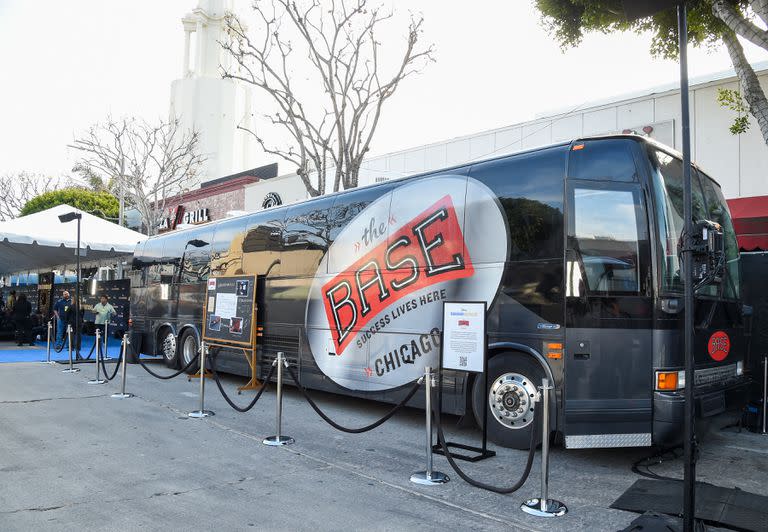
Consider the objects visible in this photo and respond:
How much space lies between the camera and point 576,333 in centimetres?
641

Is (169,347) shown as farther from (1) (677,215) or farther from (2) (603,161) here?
(1) (677,215)

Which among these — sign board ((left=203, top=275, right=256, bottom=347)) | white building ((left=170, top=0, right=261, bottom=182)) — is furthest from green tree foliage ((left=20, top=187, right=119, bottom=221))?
sign board ((left=203, top=275, right=256, bottom=347))

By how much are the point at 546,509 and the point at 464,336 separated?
223 centimetres

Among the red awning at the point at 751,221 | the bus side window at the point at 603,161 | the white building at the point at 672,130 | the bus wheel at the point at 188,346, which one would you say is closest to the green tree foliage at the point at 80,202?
the bus wheel at the point at 188,346

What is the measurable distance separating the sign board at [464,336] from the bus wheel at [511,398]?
42 cm

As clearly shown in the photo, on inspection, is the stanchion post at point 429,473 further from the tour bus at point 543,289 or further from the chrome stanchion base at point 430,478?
the tour bus at point 543,289

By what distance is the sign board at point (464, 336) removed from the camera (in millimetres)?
6613

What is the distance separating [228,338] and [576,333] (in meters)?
7.61

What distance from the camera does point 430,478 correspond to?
580 centimetres

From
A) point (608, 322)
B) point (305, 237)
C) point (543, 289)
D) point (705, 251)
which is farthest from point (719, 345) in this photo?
point (305, 237)

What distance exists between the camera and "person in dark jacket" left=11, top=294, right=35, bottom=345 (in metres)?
20.6

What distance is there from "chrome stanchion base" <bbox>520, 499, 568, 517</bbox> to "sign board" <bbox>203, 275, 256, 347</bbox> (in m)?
7.35

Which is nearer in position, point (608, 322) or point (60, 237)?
point (608, 322)

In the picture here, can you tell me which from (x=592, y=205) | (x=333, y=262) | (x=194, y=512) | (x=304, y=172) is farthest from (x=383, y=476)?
(x=304, y=172)
